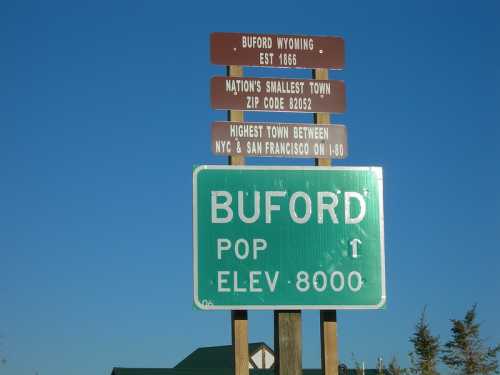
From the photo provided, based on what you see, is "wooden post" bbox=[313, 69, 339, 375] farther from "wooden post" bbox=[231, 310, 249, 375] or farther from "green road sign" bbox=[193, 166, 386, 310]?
"wooden post" bbox=[231, 310, 249, 375]

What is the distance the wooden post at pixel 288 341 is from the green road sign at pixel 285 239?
286 mm

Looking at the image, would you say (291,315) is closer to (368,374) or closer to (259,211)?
(259,211)

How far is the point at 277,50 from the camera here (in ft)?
37.7

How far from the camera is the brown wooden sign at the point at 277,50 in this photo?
11406 mm

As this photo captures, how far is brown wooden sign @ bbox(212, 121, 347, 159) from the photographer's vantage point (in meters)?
11.0

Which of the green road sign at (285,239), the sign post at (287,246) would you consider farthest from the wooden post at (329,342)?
the green road sign at (285,239)

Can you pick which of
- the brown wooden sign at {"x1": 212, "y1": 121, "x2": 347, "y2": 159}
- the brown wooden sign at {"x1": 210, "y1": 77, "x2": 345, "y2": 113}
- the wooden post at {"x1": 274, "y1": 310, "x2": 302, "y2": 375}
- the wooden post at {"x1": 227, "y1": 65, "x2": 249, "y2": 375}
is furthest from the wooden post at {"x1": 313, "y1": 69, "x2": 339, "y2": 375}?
the brown wooden sign at {"x1": 210, "y1": 77, "x2": 345, "y2": 113}

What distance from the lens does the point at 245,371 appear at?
1046cm

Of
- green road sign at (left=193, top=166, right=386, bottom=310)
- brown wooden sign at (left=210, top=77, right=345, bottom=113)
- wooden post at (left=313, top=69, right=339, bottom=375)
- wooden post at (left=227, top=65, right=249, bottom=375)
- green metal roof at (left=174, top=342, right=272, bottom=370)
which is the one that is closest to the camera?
green road sign at (left=193, top=166, right=386, bottom=310)

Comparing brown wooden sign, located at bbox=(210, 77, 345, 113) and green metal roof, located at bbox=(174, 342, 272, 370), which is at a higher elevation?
brown wooden sign, located at bbox=(210, 77, 345, 113)

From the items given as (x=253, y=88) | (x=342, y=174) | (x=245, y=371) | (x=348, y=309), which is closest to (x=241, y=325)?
(x=245, y=371)

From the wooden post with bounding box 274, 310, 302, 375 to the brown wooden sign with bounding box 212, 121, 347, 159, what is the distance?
176 cm

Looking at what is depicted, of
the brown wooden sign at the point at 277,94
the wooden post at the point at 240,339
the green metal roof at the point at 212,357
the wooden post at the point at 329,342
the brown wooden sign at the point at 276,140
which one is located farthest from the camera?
the green metal roof at the point at 212,357

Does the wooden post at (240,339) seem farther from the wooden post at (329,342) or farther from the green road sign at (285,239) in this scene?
the wooden post at (329,342)
